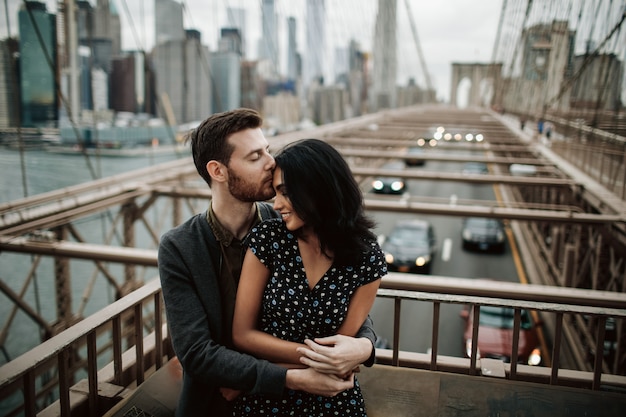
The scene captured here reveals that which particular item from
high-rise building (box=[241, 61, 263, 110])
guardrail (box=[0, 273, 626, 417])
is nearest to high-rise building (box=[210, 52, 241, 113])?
high-rise building (box=[241, 61, 263, 110])

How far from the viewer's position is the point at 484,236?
18719 mm

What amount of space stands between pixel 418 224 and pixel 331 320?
1534cm

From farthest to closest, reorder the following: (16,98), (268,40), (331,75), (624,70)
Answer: (331,75) → (268,40) → (624,70) → (16,98)

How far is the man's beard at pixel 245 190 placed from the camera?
182cm

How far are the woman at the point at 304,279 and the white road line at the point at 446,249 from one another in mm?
16821

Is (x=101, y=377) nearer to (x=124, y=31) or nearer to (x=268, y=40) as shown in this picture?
(x=124, y=31)

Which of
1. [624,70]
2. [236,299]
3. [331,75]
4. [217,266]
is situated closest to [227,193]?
[217,266]

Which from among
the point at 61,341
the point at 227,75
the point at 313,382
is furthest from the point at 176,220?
the point at 313,382

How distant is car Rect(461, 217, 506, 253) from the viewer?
18658mm

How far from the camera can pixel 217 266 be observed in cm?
185

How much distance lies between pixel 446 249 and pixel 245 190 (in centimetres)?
1848

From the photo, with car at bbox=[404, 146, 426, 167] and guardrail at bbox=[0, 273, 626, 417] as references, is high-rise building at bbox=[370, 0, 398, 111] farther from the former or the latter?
guardrail at bbox=[0, 273, 626, 417]

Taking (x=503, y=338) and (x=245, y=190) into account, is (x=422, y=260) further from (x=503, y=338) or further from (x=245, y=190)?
(x=245, y=190)

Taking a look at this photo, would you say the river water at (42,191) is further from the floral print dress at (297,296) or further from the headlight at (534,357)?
the headlight at (534,357)
